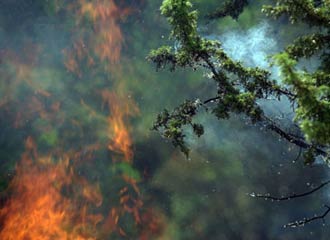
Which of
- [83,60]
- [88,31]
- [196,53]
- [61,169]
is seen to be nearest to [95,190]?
[61,169]

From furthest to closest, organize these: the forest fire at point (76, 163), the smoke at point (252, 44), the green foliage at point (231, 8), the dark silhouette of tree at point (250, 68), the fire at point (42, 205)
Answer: the smoke at point (252, 44) → the fire at point (42, 205) → the forest fire at point (76, 163) → the green foliage at point (231, 8) → the dark silhouette of tree at point (250, 68)

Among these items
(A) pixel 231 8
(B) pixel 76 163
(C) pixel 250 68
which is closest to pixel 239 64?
(C) pixel 250 68

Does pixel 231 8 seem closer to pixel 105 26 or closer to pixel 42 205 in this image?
pixel 105 26

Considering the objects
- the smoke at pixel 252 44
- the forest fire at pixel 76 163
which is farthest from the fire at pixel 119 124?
the smoke at pixel 252 44

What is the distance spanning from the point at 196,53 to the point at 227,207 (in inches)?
305

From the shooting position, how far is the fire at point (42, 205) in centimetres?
1487

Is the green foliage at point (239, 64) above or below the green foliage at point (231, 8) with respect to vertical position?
below

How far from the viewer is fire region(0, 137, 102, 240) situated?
48.8ft

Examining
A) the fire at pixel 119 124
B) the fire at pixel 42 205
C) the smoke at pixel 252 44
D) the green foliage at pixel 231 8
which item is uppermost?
the smoke at pixel 252 44

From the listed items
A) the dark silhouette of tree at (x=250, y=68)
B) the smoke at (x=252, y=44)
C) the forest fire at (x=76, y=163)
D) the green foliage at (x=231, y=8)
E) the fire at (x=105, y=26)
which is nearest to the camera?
the dark silhouette of tree at (x=250, y=68)

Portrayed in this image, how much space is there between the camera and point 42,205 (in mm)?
15664

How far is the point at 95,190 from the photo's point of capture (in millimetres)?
15094

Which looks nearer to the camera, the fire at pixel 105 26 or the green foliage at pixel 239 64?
the green foliage at pixel 239 64

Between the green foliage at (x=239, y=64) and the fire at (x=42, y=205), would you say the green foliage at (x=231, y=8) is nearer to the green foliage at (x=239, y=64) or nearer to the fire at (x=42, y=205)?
the green foliage at (x=239, y=64)
